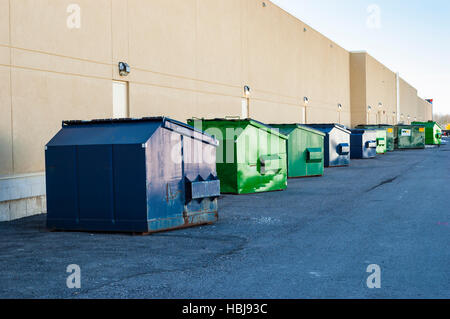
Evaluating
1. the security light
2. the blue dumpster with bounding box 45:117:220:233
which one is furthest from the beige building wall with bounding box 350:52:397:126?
the blue dumpster with bounding box 45:117:220:233

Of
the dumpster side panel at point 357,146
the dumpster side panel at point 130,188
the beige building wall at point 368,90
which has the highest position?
the beige building wall at point 368,90

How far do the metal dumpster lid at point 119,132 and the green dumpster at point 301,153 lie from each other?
9.50 metres

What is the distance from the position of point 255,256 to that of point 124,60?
8.93m

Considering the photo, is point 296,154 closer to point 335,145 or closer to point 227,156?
point 335,145

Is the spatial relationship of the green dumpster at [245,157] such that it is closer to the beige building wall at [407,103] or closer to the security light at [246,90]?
the security light at [246,90]

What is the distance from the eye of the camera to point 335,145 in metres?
22.9

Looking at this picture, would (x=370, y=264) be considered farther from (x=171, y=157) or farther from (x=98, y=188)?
(x=98, y=188)

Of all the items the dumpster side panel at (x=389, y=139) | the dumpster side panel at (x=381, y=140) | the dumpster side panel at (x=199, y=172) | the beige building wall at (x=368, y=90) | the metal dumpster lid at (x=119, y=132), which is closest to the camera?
the metal dumpster lid at (x=119, y=132)

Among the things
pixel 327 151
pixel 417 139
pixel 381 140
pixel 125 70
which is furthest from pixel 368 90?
pixel 125 70

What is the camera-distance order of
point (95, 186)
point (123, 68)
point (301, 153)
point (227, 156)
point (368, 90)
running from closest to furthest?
point (95, 186) < point (227, 156) < point (123, 68) < point (301, 153) < point (368, 90)

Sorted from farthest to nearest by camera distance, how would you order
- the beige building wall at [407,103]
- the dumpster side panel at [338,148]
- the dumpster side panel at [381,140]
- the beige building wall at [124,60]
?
1. the beige building wall at [407,103]
2. the dumpster side panel at [381,140]
3. the dumpster side panel at [338,148]
4. the beige building wall at [124,60]

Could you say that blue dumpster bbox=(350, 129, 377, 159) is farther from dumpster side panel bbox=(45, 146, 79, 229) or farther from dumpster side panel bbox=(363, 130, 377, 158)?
dumpster side panel bbox=(45, 146, 79, 229)

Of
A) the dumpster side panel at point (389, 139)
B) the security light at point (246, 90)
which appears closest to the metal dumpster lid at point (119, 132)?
the security light at point (246, 90)

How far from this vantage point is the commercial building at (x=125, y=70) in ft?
34.6
